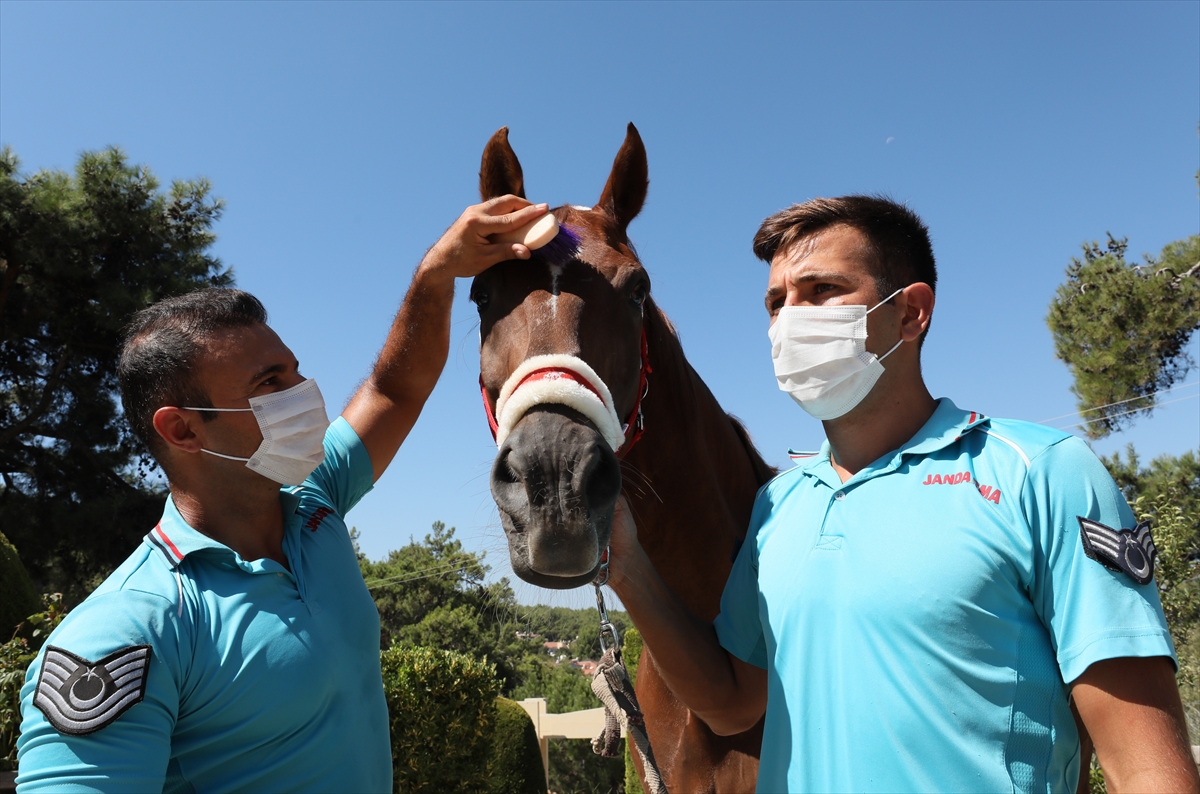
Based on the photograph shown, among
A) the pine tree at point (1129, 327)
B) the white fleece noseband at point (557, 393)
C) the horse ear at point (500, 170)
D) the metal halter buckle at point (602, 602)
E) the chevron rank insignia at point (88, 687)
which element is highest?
the pine tree at point (1129, 327)

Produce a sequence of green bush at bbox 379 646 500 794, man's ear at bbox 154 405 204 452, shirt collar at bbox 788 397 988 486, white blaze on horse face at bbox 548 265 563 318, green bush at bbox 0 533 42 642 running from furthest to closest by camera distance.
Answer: green bush at bbox 379 646 500 794 → green bush at bbox 0 533 42 642 → white blaze on horse face at bbox 548 265 563 318 → man's ear at bbox 154 405 204 452 → shirt collar at bbox 788 397 988 486

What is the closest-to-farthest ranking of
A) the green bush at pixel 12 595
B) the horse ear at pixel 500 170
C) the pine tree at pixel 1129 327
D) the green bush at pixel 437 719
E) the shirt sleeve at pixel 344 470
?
the shirt sleeve at pixel 344 470
the horse ear at pixel 500 170
the green bush at pixel 12 595
the green bush at pixel 437 719
the pine tree at pixel 1129 327

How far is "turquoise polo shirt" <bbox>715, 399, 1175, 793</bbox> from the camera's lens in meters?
1.35

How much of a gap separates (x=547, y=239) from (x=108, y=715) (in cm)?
159

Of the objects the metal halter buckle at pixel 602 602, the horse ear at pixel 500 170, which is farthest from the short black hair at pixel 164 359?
the metal halter buckle at pixel 602 602

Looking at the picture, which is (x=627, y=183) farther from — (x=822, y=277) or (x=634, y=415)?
(x=822, y=277)

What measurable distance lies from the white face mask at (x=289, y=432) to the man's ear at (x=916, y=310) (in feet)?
5.60

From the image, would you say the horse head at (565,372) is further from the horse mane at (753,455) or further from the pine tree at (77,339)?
the pine tree at (77,339)

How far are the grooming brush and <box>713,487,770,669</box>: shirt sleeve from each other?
0.98 metres

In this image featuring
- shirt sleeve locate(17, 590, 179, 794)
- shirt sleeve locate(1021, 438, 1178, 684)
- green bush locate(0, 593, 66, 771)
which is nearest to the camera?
shirt sleeve locate(1021, 438, 1178, 684)

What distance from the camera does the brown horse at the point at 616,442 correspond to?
1.76 metres

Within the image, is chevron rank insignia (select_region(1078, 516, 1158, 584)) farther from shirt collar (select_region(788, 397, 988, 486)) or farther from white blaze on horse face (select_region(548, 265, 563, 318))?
white blaze on horse face (select_region(548, 265, 563, 318))

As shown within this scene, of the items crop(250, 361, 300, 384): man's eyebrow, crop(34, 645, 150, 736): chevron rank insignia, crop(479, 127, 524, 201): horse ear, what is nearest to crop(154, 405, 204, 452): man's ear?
crop(250, 361, 300, 384): man's eyebrow

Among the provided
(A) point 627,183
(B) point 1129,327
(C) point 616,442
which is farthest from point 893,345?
(B) point 1129,327
